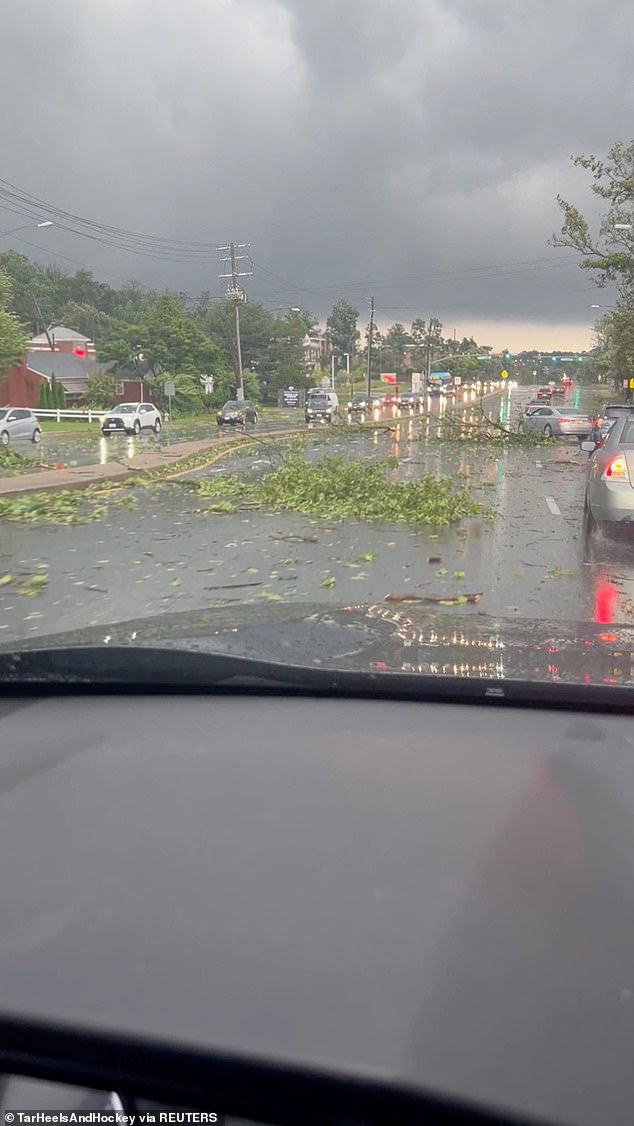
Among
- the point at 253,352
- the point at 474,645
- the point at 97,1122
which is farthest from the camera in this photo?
the point at 253,352

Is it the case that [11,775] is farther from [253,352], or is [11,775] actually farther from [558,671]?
[253,352]

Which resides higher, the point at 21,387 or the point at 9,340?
the point at 9,340

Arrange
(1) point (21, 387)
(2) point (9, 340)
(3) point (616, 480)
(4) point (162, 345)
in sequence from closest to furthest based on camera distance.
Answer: (3) point (616, 480), (2) point (9, 340), (1) point (21, 387), (4) point (162, 345)

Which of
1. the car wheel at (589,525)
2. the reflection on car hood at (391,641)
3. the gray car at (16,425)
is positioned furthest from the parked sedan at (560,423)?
the reflection on car hood at (391,641)

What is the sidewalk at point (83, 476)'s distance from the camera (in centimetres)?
1855

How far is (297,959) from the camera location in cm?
186

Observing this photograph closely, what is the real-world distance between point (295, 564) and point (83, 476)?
1108 cm

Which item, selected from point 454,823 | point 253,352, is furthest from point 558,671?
point 253,352

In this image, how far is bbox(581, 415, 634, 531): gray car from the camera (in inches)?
433

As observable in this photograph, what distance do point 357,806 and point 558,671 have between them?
1.18 metres

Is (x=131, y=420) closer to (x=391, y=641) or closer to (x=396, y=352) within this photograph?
(x=391, y=641)

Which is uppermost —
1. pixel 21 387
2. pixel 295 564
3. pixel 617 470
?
pixel 21 387

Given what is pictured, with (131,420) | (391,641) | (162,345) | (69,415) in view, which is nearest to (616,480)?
(391,641)

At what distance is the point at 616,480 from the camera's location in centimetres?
1109
